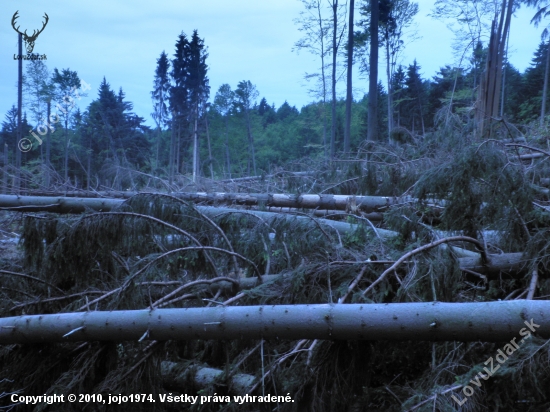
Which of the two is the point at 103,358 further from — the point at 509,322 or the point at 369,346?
the point at 509,322

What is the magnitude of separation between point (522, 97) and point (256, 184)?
68.8 ft

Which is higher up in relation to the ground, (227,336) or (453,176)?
(453,176)

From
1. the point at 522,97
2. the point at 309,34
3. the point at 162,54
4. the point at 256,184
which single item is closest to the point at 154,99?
the point at 162,54

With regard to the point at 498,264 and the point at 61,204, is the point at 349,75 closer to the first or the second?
the point at 61,204

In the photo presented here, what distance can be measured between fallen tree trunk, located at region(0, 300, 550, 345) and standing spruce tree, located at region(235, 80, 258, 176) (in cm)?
2093

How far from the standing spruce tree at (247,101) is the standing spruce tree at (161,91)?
12.2 feet

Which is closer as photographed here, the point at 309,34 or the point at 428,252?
the point at 428,252

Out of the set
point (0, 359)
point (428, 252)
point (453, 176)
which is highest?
point (453, 176)

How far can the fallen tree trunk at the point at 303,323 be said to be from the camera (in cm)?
234

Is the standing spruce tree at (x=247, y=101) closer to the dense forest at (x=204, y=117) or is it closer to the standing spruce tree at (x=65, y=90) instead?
the dense forest at (x=204, y=117)

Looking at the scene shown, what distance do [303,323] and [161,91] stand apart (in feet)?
70.0

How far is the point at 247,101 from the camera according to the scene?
24.9m

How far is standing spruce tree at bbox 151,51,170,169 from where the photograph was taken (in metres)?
22.1

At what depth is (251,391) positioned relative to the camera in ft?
9.21
